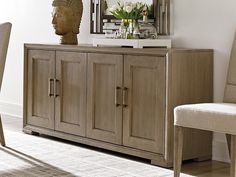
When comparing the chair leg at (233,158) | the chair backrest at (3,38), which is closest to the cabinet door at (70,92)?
the chair backrest at (3,38)

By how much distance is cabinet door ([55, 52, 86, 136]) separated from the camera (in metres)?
4.26

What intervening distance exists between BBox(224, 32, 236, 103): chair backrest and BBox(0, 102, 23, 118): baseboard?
2.70 m

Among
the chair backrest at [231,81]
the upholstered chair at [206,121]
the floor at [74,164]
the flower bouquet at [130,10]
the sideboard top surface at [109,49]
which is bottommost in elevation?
the floor at [74,164]

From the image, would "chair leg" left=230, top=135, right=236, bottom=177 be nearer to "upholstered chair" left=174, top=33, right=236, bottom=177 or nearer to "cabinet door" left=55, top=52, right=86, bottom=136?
"upholstered chair" left=174, top=33, right=236, bottom=177

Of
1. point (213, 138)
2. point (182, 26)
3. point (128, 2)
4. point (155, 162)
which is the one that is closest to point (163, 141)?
point (155, 162)

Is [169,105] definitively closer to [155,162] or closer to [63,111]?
[155,162]

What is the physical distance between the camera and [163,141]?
3643 mm

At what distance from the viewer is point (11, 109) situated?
19.4ft

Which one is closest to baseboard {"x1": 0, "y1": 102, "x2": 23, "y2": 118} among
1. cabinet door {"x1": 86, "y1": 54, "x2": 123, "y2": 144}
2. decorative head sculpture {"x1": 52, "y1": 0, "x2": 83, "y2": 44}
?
decorative head sculpture {"x1": 52, "y1": 0, "x2": 83, "y2": 44}

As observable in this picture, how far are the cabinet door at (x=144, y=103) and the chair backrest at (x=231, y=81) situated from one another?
1.39 ft

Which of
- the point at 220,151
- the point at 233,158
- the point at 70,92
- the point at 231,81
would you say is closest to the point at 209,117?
the point at 233,158

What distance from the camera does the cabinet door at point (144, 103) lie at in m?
3.65

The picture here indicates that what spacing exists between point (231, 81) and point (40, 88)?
5.63 ft

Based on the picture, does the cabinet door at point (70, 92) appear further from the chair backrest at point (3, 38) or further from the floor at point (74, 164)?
the chair backrest at point (3, 38)
